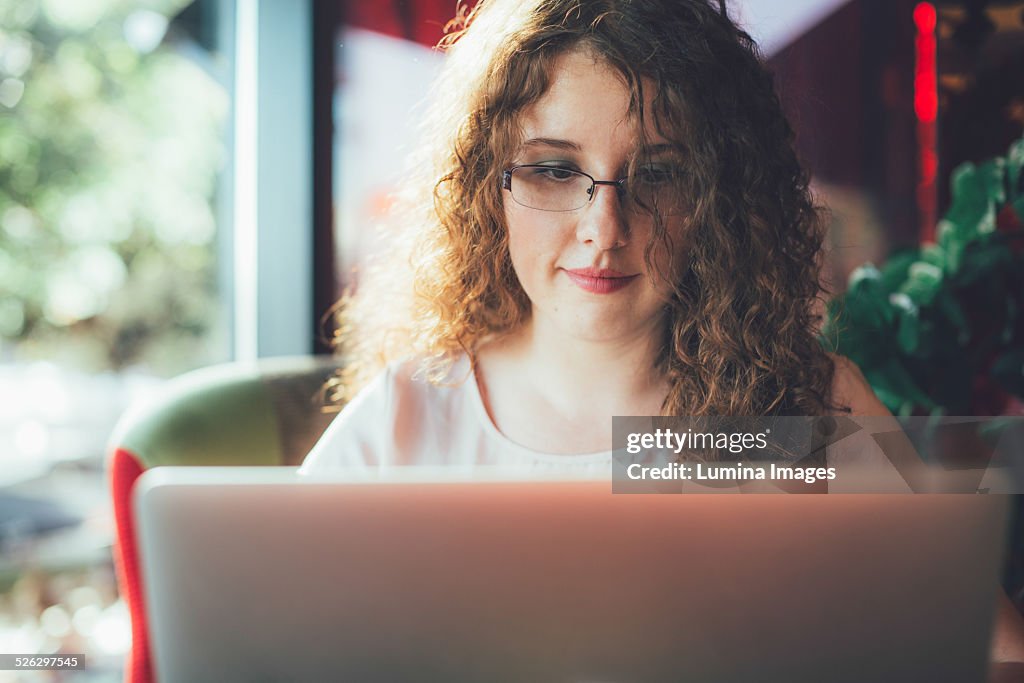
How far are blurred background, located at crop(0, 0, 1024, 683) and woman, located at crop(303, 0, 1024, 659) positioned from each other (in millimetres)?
671

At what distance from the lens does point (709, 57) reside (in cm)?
96

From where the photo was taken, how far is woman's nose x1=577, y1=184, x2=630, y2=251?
954 millimetres

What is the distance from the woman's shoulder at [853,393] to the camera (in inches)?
40.5

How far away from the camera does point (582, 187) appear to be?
0.96 m

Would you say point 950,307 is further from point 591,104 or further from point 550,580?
point 550,580

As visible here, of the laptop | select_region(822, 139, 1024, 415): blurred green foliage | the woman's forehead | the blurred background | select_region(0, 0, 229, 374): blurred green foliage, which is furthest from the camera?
select_region(0, 0, 229, 374): blurred green foliage

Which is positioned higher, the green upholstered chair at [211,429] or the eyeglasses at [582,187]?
the eyeglasses at [582,187]

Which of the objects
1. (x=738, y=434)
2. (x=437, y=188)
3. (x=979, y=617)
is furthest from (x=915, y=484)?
(x=437, y=188)

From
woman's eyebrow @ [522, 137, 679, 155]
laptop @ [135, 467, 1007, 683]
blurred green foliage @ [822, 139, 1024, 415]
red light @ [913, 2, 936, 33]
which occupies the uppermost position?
red light @ [913, 2, 936, 33]

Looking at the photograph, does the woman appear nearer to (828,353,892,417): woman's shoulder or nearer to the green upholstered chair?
(828,353,892,417): woman's shoulder

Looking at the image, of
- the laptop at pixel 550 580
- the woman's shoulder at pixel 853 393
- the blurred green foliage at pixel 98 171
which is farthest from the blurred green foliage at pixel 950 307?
the blurred green foliage at pixel 98 171

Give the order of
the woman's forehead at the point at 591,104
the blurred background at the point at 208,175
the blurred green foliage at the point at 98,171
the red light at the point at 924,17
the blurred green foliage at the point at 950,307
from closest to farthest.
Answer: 1. the woman's forehead at the point at 591,104
2. the blurred green foliage at the point at 950,307
3. the blurred background at the point at 208,175
4. the blurred green foliage at the point at 98,171
5. the red light at the point at 924,17

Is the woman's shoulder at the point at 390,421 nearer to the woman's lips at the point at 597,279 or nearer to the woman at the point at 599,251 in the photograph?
the woman at the point at 599,251

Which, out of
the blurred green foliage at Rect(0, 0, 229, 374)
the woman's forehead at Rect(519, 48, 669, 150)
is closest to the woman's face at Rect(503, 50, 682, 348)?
the woman's forehead at Rect(519, 48, 669, 150)
